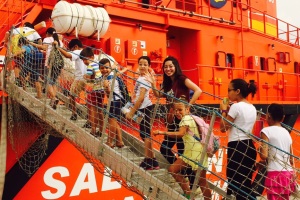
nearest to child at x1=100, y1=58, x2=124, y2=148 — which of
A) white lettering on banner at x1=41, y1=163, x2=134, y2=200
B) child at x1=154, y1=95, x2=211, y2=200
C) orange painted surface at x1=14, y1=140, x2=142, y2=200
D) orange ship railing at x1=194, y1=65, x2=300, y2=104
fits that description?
child at x1=154, y1=95, x2=211, y2=200

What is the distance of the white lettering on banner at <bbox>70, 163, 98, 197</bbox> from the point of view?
611 cm

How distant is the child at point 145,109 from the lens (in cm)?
431

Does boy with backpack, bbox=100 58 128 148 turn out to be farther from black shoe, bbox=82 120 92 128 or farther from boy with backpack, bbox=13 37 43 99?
boy with backpack, bbox=13 37 43 99

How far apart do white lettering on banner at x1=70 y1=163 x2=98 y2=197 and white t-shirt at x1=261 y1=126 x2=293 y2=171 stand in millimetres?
3086

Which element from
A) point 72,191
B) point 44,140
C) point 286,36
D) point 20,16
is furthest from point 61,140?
point 286,36

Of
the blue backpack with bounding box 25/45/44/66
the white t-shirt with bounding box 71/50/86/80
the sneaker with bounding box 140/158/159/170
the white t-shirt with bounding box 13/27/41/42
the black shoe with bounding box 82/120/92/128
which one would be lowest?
the sneaker with bounding box 140/158/159/170

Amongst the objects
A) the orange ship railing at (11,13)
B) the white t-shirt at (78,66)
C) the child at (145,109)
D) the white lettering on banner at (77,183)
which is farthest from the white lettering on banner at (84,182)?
the orange ship railing at (11,13)

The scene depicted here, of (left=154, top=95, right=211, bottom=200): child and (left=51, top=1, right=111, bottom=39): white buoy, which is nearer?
(left=154, top=95, right=211, bottom=200): child

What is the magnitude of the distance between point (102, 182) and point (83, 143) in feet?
5.81

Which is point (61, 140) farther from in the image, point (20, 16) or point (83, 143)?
point (20, 16)

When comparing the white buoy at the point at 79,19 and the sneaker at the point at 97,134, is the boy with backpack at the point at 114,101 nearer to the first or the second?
the sneaker at the point at 97,134

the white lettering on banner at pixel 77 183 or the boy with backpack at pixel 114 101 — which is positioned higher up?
the boy with backpack at pixel 114 101

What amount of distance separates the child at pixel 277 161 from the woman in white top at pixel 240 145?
0.42ft

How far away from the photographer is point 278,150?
12.3 feet
